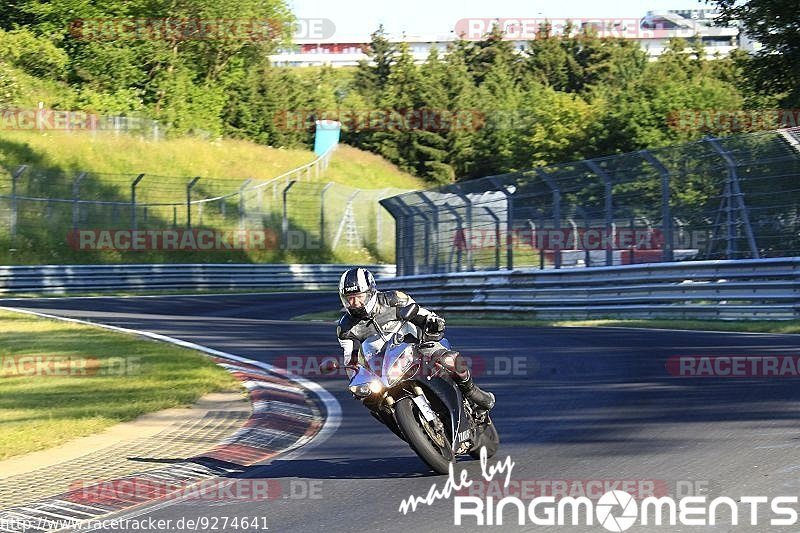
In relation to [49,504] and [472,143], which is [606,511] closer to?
[49,504]

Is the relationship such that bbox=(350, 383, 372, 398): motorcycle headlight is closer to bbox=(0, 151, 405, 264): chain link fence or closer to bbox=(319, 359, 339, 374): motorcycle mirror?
bbox=(319, 359, 339, 374): motorcycle mirror

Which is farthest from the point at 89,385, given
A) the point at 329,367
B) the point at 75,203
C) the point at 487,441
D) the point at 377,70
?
the point at 377,70

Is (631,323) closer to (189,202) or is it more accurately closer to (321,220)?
(189,202)

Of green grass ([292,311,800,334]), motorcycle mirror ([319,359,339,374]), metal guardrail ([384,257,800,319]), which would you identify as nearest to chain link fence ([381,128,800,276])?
metal guardrail ([384,257,800,319])

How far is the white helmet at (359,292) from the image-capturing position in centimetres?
734

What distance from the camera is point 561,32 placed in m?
92.0

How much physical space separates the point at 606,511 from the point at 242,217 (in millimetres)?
36141

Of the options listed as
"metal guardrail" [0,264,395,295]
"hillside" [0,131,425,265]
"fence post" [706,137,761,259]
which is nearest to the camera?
"fence post" [706,137,761,259]

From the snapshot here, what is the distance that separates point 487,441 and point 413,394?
3.00ft

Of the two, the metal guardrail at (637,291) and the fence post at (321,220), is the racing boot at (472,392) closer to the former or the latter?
the metal guardrail at (637,291)

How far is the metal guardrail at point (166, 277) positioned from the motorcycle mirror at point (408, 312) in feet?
92.3

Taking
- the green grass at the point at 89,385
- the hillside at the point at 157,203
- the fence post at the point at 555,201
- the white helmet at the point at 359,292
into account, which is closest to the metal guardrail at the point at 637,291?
the fence post at the point at 555,201

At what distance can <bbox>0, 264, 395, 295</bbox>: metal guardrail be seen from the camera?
33969 mm

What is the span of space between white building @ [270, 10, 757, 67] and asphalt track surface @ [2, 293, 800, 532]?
245 ft
